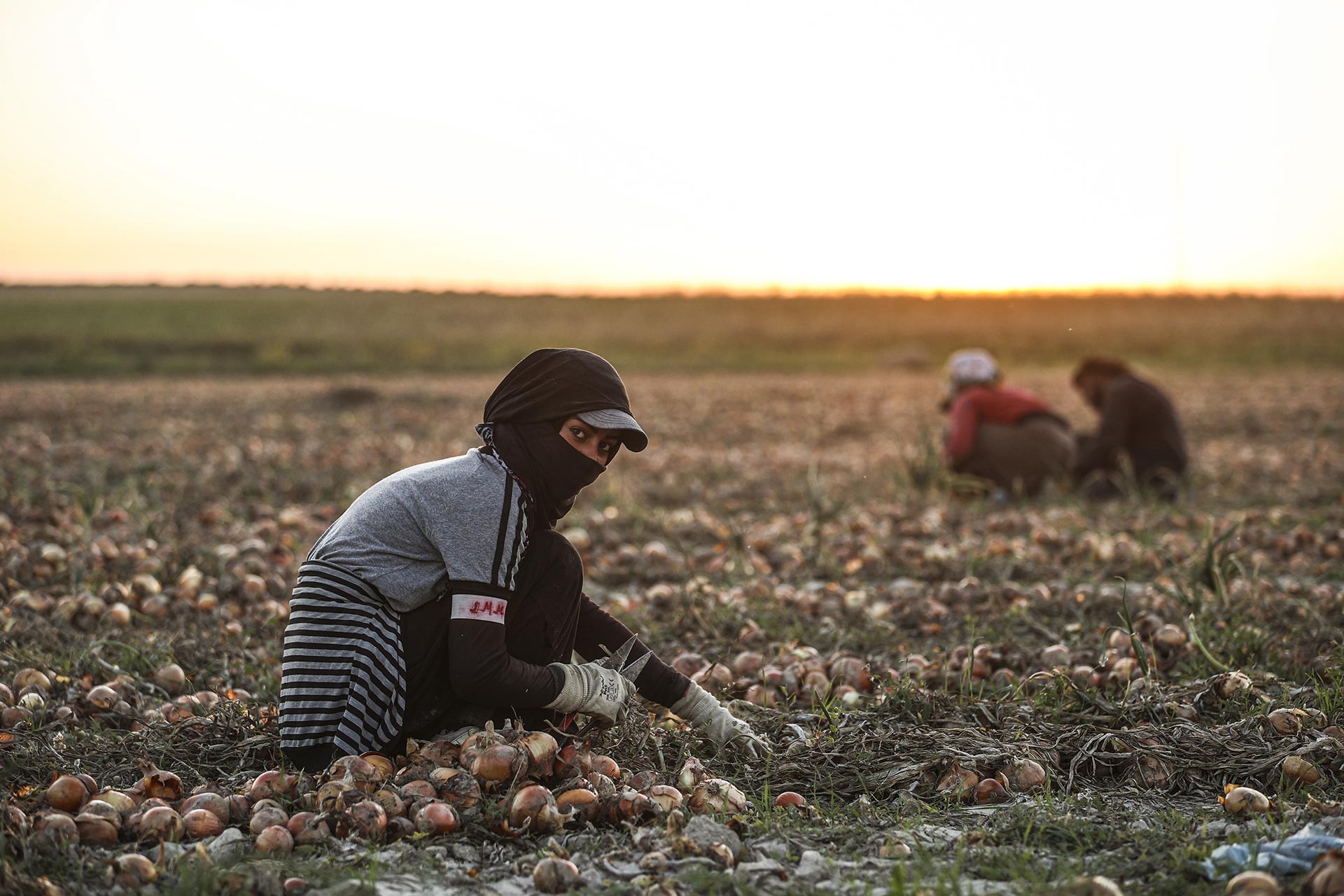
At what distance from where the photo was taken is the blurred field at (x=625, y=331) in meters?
Answer: 28.2

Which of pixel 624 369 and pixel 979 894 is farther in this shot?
pixel 624 369

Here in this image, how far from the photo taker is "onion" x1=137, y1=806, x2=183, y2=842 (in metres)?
2.46

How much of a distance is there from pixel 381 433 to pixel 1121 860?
11244 millimetres

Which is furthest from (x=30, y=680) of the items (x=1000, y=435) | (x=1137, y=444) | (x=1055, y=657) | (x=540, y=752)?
(x=1137, y=444)

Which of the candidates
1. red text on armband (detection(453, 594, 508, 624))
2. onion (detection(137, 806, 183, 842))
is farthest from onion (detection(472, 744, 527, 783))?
onion (detection(137, 806, 183, 842))

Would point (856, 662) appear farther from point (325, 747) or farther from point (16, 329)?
point (16, 329)

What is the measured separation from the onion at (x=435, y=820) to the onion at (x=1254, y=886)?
5.49 feet

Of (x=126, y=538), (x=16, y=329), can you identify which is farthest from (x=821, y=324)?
(x=126, y=538)

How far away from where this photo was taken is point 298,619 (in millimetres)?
2771

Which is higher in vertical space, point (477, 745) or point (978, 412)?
point (978, 412)

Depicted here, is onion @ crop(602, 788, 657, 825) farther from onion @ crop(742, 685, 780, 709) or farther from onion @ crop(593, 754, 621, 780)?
onion @ crop(742, 685, 780, 709)

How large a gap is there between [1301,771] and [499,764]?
6.79ft

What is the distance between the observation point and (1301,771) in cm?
276

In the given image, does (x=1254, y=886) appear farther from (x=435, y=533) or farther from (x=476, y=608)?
(x=435, y=533)
